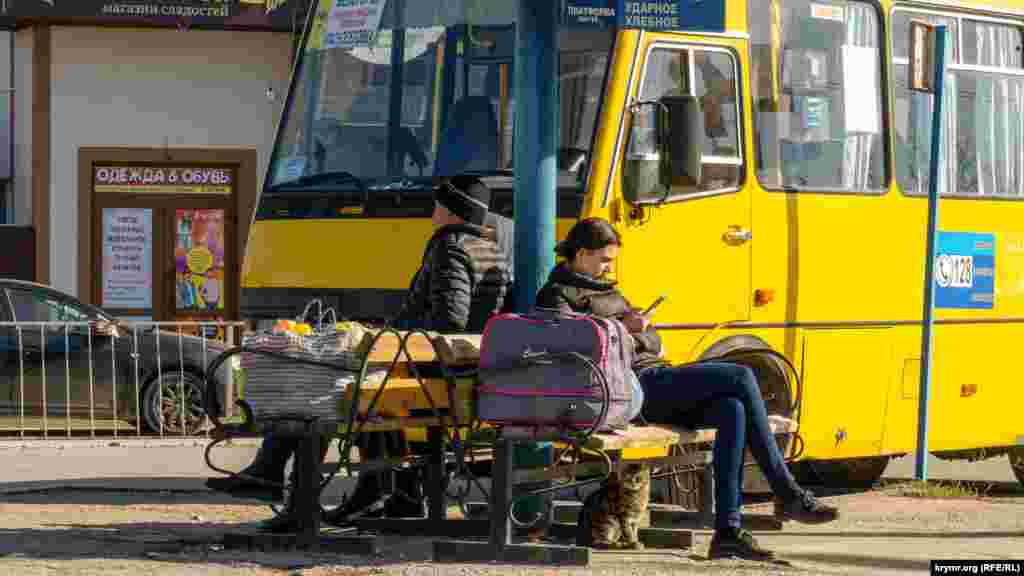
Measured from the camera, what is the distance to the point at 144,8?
2620cm

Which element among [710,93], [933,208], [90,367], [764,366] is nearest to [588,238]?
[710,93]

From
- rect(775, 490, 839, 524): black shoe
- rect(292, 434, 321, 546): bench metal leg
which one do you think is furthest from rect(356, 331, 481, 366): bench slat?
rect(775, 490, 839, 524): black shoe

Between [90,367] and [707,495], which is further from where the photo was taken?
[90,367]

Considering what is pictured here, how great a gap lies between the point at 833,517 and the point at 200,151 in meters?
18.0

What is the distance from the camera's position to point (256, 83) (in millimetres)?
26922

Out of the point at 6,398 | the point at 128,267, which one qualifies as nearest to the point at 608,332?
the point at 6,398

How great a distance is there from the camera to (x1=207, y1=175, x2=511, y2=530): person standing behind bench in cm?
1002

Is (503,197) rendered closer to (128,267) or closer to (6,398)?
(6,398)

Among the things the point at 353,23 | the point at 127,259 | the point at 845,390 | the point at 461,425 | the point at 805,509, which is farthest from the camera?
the point at 127,259

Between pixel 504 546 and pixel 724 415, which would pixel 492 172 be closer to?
pixel 724 415

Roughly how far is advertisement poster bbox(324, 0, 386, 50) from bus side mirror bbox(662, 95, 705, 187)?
196 centimetres

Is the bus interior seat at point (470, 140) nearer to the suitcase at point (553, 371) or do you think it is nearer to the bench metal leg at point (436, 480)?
the bench metal leg at point (436, 480)

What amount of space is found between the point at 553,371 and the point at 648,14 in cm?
243

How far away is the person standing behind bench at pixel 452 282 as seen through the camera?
10023 millimetres
